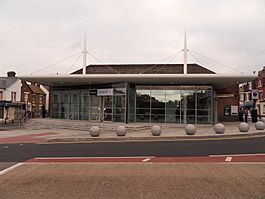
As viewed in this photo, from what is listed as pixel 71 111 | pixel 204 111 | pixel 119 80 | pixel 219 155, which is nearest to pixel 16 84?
pixel 71 111

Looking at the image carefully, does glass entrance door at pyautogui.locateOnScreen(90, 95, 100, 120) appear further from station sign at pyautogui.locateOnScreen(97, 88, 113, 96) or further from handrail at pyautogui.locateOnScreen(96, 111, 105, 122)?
station sign at pyautogui.locateOnScreen(97, 88, 113, 96)

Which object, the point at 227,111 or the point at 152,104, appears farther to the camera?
the point at 227,111

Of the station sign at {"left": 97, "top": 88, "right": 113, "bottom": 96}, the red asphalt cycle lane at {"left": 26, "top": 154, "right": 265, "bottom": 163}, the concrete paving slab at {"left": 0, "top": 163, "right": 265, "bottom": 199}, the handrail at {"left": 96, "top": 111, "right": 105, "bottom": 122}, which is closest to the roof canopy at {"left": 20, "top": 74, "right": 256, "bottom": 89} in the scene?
the station sign at {"left": 97, "top": 88, "right": 113, "bottom": 96}

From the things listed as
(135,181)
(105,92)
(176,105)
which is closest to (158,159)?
(135,181)

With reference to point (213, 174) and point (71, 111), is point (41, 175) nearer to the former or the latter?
point (213, 174)

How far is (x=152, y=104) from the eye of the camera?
98.7 feet

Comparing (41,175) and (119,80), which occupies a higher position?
(119,80)

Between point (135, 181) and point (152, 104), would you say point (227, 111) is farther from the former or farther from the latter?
point (135, 181)

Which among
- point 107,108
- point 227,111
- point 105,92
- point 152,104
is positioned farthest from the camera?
point 227,111

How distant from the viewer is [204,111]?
29.1 metres

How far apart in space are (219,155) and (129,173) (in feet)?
15.5

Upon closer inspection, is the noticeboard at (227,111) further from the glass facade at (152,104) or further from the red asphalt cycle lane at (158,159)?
the red asphalt cycle lane at (158,159)

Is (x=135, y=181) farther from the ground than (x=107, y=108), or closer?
closer

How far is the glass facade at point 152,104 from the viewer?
95.5 ft
